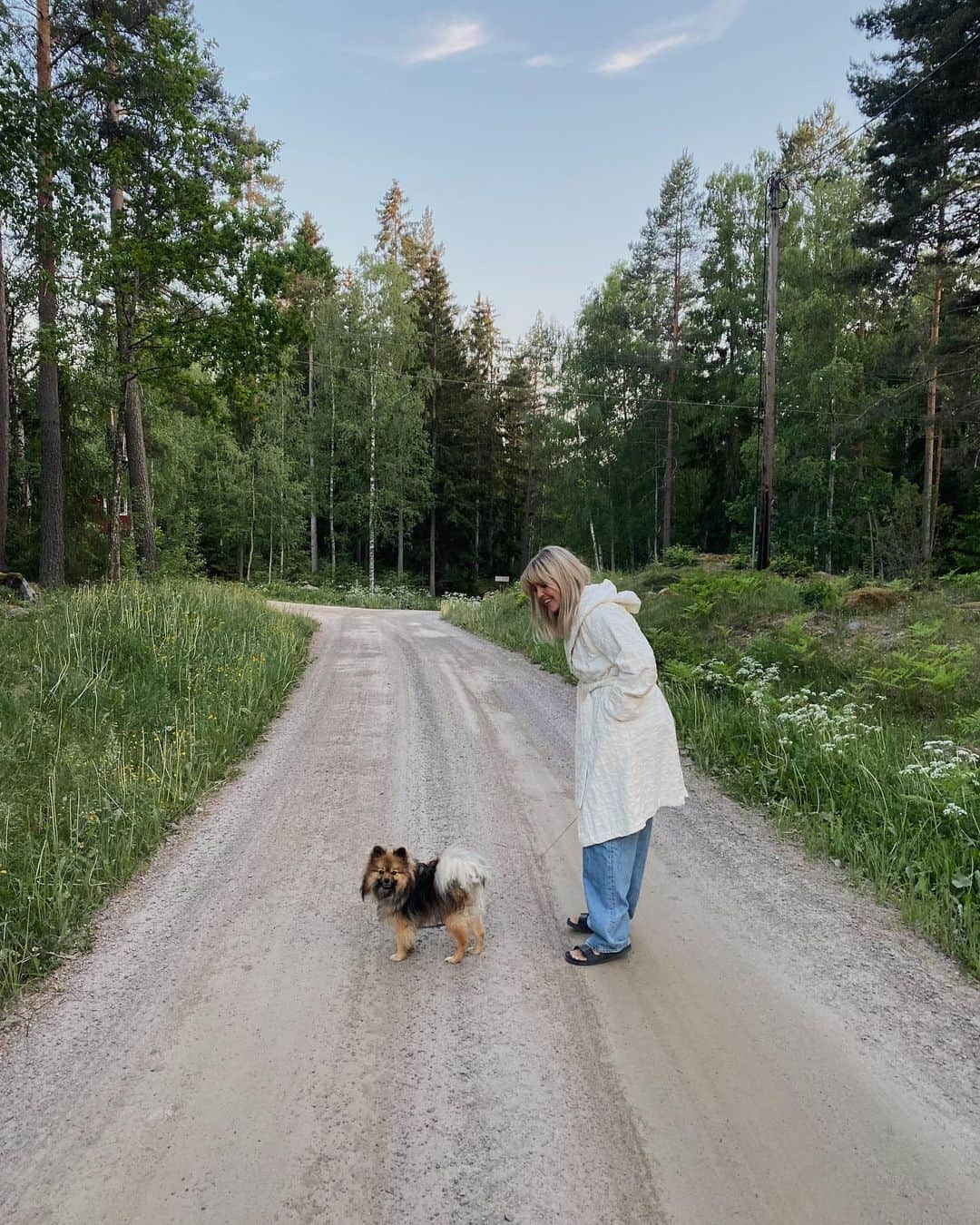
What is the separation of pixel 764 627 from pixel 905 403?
36.5 ft

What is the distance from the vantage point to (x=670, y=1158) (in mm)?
2029

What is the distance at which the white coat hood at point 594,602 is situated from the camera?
120 inches

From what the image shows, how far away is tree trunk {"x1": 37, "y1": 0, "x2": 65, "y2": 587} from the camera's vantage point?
11422 millimetres

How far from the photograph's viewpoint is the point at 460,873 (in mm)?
3037

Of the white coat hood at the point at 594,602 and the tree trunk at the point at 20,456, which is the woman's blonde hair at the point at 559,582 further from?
the tree trunk at the point at 20,456

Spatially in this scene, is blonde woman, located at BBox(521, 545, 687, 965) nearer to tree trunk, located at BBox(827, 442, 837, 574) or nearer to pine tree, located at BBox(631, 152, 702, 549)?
tree trunk, located at BBox(827, 442, 837, 574)

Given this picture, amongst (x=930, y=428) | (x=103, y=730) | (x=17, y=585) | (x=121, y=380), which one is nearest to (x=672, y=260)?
(x=930, y=428)

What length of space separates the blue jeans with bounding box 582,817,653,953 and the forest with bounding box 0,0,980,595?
11885 millimetres

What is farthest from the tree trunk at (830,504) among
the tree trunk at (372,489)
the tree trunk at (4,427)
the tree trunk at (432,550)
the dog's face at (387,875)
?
the dog's face at (387,875)

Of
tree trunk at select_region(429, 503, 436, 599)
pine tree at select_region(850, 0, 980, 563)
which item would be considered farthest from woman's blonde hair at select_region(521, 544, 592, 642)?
tree trunk at select_region(429, 503, 436, 599)

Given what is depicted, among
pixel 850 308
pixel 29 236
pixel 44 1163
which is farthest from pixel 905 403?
pixel 44 1163

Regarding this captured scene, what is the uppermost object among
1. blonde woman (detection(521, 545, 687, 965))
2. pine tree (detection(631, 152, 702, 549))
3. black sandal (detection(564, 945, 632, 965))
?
pine tree (detection(631, 152, 702, 549))

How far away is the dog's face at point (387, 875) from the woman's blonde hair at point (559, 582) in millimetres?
1228

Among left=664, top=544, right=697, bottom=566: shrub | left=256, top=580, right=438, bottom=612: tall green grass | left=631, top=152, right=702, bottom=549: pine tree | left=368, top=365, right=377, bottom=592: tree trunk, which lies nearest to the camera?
left=664, top=544, right=697, bottom=566: shrub
